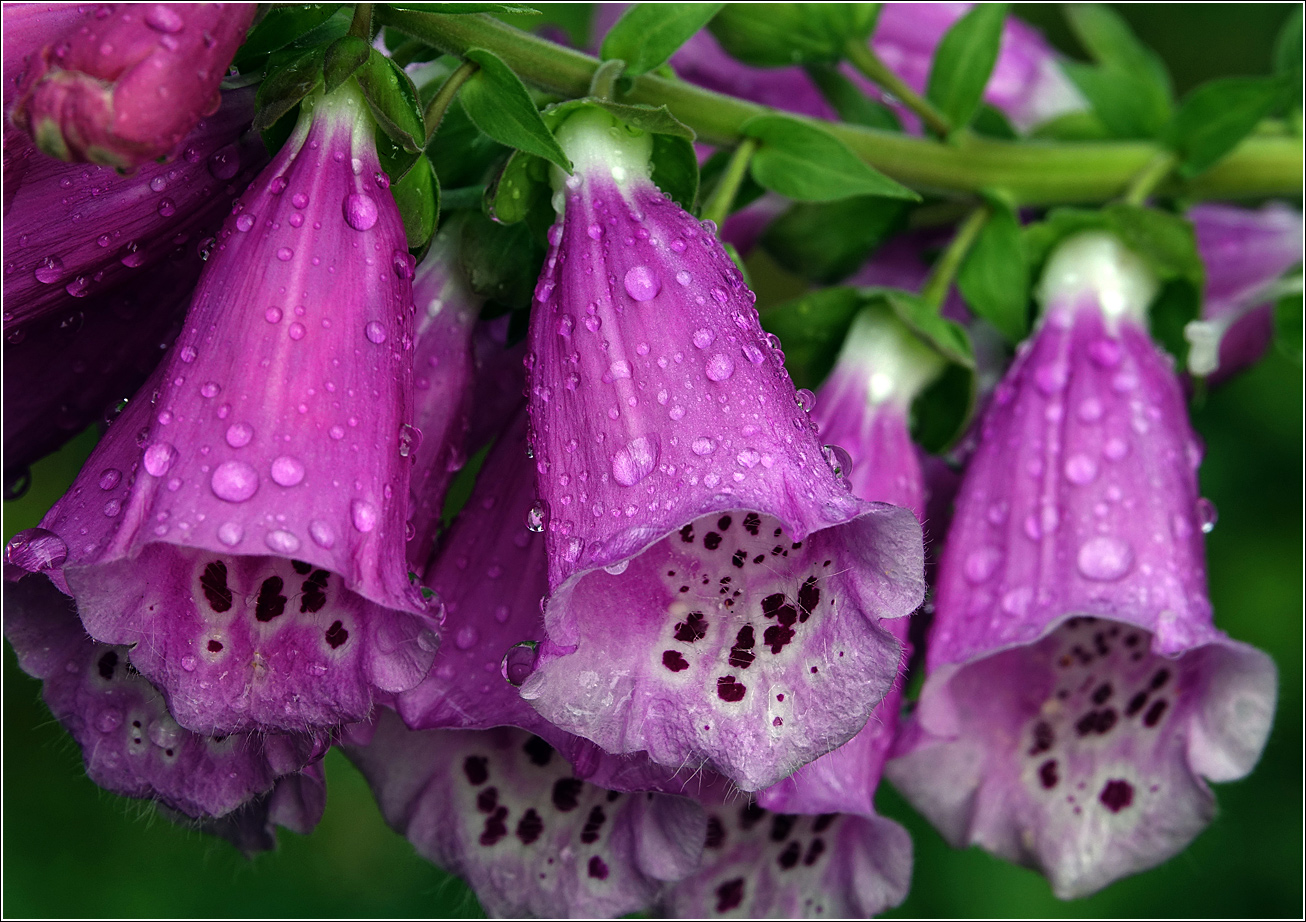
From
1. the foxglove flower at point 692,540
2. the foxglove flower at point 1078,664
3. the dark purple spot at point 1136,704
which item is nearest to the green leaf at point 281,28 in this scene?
the foxglove flower at point 692,540

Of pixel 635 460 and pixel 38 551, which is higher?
pixel 635 460

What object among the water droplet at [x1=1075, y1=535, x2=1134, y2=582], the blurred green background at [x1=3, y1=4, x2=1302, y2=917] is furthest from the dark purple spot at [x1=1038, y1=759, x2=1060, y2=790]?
the blurred green background at [x1=3, y1=4, x2=1302, y2=917]

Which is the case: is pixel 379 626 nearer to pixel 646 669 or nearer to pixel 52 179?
pixel 646 669

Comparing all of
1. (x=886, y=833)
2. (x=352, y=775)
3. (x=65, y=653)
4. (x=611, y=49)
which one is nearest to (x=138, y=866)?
(x=352, y=775)

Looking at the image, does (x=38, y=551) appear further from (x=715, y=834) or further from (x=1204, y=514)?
(x=1204, y=514)

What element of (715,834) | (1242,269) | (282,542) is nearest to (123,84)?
(282,542)

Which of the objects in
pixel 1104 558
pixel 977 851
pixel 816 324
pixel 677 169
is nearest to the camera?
pixel 677 169

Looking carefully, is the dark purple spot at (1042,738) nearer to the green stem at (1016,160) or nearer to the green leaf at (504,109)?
the green stem at (1016,160)

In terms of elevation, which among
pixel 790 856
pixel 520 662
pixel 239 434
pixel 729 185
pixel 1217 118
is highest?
pixel 1217 118
